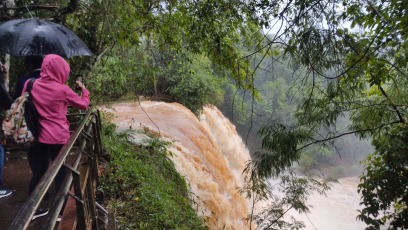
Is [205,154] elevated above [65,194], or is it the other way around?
[65,194]

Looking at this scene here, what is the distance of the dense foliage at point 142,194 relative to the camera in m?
3.45

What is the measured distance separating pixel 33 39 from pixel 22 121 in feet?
3.82

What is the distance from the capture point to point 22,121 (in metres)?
2.33

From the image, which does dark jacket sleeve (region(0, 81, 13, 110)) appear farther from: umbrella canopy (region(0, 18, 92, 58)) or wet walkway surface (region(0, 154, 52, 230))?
wet walkway surface (region(0, 154, 52, 230))

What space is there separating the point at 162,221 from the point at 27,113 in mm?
2088

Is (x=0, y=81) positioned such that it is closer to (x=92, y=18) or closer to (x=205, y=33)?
(x=205, y=33)

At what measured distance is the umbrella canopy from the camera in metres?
2.94

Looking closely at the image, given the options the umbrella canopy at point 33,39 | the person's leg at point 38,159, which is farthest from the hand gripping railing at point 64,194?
the umbrella canopy at point 33,39

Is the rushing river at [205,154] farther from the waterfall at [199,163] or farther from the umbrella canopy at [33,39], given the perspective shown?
the umbrella canopy at [33,39]

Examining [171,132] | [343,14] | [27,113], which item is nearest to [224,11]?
[343,14]

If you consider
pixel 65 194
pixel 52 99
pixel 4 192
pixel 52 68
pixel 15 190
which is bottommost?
pixel 15 190

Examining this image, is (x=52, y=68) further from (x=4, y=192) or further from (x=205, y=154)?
(x=205, y=154)

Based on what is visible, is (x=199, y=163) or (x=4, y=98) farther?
(x=199, y=163)

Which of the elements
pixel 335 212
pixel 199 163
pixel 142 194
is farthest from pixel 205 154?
pixel 335 212
